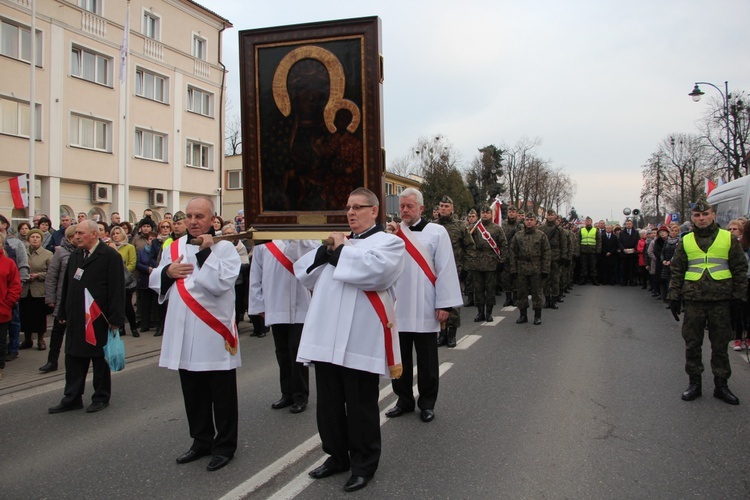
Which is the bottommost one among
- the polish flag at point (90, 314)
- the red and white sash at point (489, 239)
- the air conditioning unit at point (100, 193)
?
the polish flag at point (90, 314)

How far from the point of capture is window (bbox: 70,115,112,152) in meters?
24.2

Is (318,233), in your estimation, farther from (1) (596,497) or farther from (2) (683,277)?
(2) (683,277)

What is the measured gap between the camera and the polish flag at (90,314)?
609cm

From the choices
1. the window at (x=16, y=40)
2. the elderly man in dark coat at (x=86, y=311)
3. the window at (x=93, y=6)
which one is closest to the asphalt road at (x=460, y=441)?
the elderly man in dark coat at (x=86, y=311)

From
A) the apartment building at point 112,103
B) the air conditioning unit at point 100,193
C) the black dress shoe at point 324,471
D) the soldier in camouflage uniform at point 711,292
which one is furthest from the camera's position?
the air conditioning unit at point 100,193

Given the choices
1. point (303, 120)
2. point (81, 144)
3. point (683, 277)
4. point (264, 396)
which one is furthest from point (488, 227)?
point (81, 144)

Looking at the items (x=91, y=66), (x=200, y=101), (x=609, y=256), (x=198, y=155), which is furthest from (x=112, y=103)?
(x=609, y=256)

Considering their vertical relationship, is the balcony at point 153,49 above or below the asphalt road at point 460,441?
above

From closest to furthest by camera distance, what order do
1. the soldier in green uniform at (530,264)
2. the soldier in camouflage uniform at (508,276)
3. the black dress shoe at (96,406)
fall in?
1. the black dress shoe at (96,406)
2. the soldier in green uniform at (530,264)
3. the soldier in camouflage uniform at (508,276)

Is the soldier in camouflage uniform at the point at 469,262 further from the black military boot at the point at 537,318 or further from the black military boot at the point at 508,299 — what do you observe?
the black military boot at the point at 537,318

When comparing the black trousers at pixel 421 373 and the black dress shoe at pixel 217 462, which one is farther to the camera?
the black trousers at pixel 421 373

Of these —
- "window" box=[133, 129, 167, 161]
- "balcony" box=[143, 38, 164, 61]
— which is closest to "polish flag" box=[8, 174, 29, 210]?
"window" box=[133, 129, 167, 161]

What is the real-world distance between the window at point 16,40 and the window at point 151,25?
6.08m

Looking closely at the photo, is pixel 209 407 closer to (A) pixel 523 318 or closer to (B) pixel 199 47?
(A) pixel 523 318
